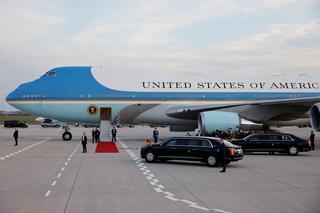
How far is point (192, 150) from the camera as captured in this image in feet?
71.1

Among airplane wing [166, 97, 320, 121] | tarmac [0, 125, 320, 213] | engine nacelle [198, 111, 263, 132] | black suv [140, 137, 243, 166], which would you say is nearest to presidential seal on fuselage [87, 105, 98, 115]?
→ airplane wing [166, 97, 320, 121]

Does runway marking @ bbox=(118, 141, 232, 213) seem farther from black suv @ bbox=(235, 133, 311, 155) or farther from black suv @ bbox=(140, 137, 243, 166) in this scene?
black suv @ bbox=(235, 133, 311, 155)

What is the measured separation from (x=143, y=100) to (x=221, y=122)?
7.15 m

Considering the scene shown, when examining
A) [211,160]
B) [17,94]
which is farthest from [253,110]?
[17,94]

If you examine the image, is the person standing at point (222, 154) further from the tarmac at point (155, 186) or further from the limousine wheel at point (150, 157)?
the limousine wheel at point (150, 157)

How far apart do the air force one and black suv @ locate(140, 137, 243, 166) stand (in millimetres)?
14757

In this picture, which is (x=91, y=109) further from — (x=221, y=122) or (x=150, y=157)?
(x=150, y=157)

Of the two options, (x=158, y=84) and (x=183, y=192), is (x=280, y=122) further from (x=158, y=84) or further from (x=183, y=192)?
(x=183, y=192)

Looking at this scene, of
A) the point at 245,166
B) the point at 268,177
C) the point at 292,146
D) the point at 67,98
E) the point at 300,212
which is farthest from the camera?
the point at 67,98

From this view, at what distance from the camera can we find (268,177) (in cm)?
1764

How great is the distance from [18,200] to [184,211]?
4.39 metres

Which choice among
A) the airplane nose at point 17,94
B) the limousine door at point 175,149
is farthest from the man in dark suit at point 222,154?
the airplane nose at point 17,94

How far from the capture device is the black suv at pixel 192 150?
827 inches

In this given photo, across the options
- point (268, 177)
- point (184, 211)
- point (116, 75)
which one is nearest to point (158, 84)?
point (116, 75)
